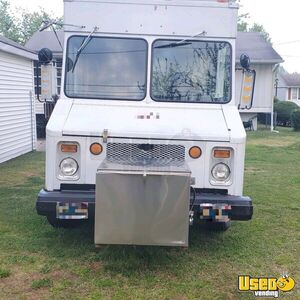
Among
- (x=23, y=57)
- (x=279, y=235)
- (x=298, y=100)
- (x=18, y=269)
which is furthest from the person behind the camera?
(x=298, y=100)

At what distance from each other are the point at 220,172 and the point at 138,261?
1.31 metres

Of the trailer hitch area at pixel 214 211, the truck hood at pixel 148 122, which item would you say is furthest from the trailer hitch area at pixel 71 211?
the trailer hitch area at pixel 214 211

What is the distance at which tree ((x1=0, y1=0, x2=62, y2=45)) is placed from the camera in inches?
1670

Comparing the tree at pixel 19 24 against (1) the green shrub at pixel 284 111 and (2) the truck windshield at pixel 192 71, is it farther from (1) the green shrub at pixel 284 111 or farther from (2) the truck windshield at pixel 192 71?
(2) the truck windshield at pixel 192 71

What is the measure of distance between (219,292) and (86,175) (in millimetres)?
1858

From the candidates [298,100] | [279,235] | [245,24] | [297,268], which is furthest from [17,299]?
[245,24]

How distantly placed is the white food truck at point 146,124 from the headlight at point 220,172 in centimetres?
1

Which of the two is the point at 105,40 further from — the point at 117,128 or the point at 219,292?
the point at 219,292

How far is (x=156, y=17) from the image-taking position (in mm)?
5668

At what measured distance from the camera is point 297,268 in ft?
16.1

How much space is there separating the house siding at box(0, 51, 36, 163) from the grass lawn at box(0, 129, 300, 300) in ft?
18.0

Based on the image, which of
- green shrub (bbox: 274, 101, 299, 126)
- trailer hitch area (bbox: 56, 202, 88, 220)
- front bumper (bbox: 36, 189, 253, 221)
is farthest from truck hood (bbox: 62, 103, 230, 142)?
green shrub (bbox: 274, 101, 299, 126)

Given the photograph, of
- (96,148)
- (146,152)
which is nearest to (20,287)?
(96,148)

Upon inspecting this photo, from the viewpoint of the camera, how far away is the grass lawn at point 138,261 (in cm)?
→ 427
